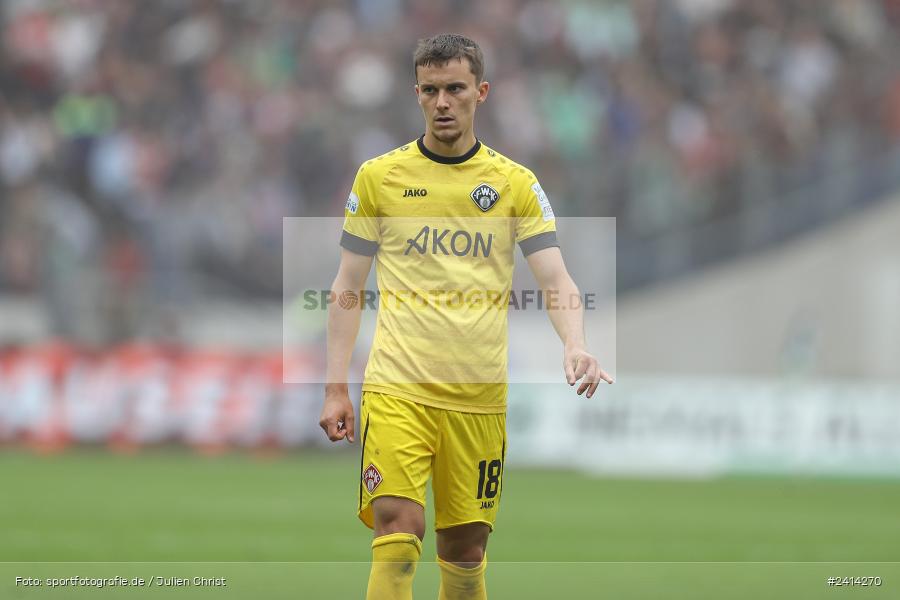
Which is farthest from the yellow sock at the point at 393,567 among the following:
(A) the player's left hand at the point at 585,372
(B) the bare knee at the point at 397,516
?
(A) the player's left hand at the point at 585,372

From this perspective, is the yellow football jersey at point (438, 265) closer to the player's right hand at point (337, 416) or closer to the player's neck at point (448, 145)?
the player's neck at point (448, 145)

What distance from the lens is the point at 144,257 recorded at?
61.1 ft

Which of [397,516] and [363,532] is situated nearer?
[397,516]

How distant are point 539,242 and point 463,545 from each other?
54.3 inches

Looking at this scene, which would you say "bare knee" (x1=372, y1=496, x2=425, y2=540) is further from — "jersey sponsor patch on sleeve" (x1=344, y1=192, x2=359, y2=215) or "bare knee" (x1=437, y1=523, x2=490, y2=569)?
"jersey sponsor patch on sleeve" (x1=344, y1=192, x2=359, y2=215)

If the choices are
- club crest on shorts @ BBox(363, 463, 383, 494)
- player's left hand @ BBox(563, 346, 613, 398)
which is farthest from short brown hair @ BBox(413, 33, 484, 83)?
club crest on shorts @ BBox(363, 463, 383, 494)

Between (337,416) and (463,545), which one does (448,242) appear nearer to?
(337,416)

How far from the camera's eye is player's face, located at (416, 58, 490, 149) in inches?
252

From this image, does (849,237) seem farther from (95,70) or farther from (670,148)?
(95,70)

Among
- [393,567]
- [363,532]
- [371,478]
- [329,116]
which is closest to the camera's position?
[393,567]

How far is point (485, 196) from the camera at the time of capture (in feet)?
21.7

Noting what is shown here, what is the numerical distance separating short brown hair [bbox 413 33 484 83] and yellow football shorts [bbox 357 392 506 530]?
1.45m

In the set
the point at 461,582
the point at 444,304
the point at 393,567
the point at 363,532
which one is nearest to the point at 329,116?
the point at 363,532

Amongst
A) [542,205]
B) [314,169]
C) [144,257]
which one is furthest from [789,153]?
[542,205]
